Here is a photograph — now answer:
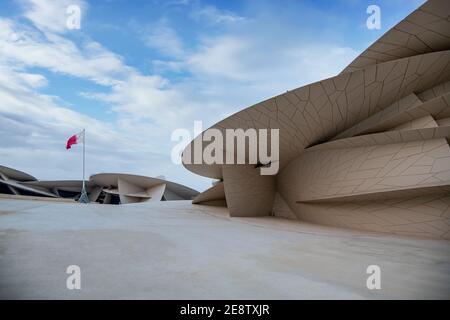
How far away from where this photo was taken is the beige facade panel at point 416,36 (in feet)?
21.8

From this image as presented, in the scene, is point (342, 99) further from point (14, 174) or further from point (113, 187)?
point (14, 174)

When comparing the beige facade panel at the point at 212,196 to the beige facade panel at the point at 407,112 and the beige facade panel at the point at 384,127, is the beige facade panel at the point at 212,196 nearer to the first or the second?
the beige facade panel at the point at 384,127

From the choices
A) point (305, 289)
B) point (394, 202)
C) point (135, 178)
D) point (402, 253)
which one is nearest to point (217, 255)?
point (305, 289)

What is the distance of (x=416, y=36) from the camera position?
7375 mm

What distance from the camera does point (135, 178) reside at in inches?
1334

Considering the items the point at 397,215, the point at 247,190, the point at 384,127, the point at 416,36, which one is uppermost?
the point at 416,36

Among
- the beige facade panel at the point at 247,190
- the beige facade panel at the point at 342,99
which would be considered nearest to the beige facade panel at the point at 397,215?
the beige facade panel at the point at 342,99

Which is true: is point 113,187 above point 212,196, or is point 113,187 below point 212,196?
below

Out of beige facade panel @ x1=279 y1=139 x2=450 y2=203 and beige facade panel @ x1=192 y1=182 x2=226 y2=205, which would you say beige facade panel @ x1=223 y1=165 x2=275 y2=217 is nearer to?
beige facade panel @ x1=279 y1=139 x2=450 y2=203

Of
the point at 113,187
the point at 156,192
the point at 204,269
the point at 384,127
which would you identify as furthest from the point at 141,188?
the point at 204,269

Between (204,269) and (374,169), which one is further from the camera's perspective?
(374,169)
